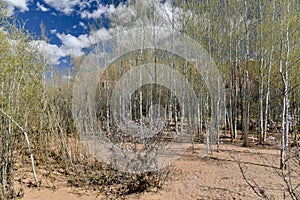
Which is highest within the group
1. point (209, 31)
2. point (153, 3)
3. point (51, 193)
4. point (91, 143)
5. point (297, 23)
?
point (153, 3)

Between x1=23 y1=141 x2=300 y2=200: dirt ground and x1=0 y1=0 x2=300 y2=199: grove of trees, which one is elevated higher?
x1=0 y1=0 x2=300 y2=199: grove of trees

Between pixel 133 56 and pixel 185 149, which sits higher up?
pixel 133 56

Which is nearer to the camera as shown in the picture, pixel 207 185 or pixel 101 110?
pixel 207 185

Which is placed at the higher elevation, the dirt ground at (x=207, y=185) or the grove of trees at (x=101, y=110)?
the grove of trees at (x=101, y=110)

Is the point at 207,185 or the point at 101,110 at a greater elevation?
the point at 101,110

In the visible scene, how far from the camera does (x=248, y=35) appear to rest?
7770 millimetres

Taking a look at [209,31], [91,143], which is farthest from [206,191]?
[209,31]

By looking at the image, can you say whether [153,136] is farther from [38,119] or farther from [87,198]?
[38,119]

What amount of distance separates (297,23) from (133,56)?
843 centimetres

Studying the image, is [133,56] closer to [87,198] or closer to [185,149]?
Answer: [185,149]

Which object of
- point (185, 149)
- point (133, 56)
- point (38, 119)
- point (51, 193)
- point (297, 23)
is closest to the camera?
point (51, 193)

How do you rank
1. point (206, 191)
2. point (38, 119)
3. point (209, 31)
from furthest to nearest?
point (209, 31)
point (38, 119)
point (206, 191)

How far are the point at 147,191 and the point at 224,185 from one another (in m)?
1.59

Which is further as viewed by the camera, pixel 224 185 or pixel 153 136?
pixel 153 136
